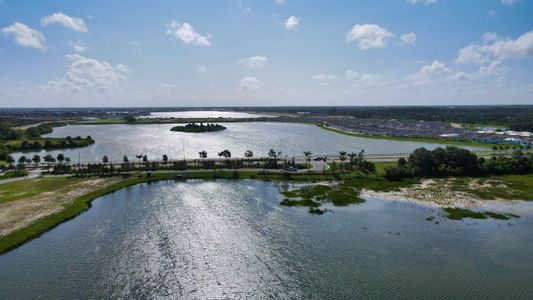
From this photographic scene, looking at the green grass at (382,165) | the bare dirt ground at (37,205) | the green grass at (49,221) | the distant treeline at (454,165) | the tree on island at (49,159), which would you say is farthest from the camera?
the tree on island at (49,159)

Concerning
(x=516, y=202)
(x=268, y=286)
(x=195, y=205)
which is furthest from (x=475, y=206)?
(x=195, y=205)

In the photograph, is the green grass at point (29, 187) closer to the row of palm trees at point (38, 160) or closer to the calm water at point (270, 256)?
the row of palm trees at point (38, 160)

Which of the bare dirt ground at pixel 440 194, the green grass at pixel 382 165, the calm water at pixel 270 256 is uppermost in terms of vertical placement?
the green grass at pixel 382 165

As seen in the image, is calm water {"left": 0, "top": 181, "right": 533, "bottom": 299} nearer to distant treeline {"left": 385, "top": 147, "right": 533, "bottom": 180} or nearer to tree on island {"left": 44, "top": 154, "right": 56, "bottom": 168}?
distant treeline {"left": 385, "top": 147, "right": 533, "bottom": 180}

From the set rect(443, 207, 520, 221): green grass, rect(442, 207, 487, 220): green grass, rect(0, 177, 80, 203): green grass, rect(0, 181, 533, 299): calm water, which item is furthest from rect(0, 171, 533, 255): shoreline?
rect(0, 177, 80, 203): green grass

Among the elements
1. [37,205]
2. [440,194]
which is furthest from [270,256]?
[37,205]

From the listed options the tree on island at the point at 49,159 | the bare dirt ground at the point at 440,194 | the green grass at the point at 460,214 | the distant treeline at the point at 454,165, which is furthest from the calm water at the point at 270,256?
the tree on island at the point at 49,159

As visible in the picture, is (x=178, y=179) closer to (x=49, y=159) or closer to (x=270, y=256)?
(x=49, y=159)

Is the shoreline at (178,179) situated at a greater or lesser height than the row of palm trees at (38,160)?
lesser
